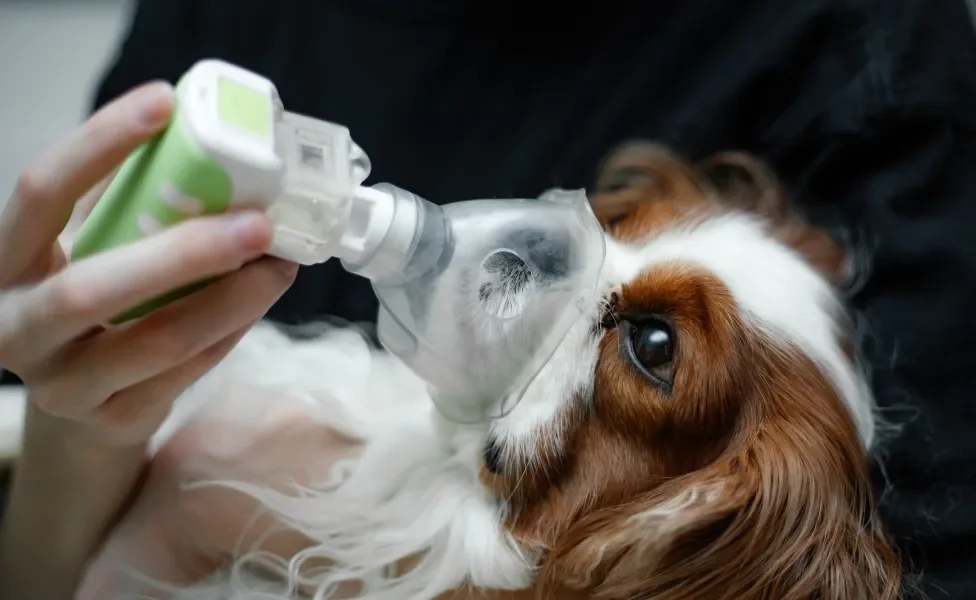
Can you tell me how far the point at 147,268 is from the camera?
637 millimetres

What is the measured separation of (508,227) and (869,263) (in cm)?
73

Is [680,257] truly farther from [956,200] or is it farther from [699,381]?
[956,200]

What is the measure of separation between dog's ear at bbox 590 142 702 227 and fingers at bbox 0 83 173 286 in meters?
0.81

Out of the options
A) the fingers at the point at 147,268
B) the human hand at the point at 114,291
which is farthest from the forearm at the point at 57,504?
the fingers at the point at 147,268

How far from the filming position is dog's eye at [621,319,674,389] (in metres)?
1.01

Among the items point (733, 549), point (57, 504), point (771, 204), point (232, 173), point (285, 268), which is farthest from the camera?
point (771, 204)

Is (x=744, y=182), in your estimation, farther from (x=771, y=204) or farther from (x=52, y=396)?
(x=52, y=396)

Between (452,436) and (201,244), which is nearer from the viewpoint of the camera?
(201,244)

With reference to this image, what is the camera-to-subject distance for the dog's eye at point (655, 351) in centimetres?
101

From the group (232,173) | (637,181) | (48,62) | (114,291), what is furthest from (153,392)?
(48,62)

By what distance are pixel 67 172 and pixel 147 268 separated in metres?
0.15

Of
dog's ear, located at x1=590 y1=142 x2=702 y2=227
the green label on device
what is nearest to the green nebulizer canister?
the green label on device

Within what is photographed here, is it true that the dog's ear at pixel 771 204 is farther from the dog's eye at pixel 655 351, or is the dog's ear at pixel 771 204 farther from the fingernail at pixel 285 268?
the fingernail at pixel 285 268

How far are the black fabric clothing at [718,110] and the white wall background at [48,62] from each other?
0.98 m
